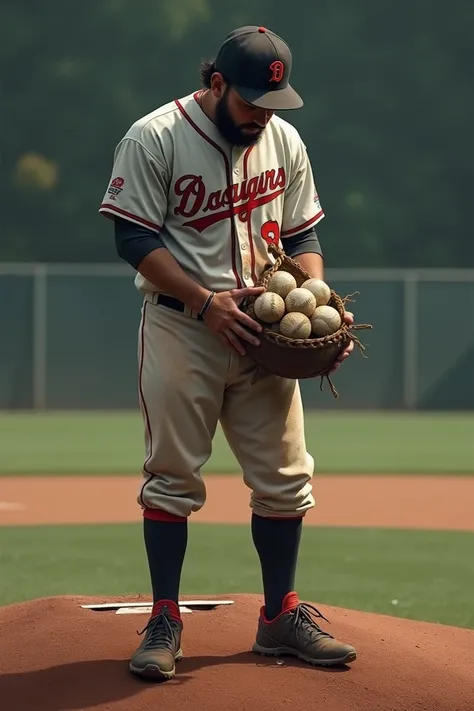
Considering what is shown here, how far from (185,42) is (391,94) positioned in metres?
4.60

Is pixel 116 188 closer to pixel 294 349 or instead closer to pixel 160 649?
pixel 294 349

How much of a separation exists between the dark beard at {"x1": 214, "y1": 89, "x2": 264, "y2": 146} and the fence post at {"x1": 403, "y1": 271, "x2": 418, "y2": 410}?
52.1 feet

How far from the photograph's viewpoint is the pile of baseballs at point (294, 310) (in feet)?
12.5

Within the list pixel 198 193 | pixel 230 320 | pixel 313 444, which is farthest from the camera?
pixel 313 444

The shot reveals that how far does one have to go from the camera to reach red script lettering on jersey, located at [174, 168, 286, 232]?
390cm

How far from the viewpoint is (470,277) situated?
20.2 meters

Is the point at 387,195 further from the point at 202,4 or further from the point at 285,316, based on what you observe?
the point at 285,316

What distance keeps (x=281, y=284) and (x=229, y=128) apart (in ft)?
1.55

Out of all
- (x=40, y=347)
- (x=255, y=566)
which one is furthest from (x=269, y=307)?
(x=40, y=347)

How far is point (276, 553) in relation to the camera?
4.08 m

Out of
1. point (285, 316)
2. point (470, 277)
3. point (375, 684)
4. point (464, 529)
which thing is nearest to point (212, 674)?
point (375, 684)

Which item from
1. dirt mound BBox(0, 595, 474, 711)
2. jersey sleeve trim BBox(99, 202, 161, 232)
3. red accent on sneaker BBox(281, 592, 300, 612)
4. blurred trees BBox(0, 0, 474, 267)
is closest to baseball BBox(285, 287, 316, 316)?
jersey sleeve trim BBox(99, 202, 161, 232)

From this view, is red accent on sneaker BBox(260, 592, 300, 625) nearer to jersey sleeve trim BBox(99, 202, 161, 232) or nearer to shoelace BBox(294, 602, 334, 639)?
shoelace BBox(294, 602, 334, 639)

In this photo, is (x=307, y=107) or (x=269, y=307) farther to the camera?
(x=307, y=107)
